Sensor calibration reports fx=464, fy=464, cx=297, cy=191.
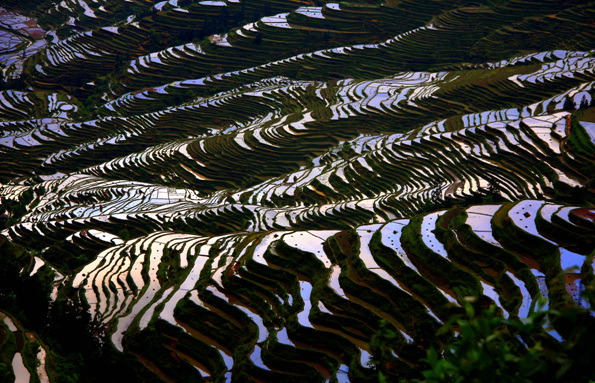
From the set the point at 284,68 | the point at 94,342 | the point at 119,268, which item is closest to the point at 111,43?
the point at 284,68

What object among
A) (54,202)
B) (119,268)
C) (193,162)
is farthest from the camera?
(193,162)

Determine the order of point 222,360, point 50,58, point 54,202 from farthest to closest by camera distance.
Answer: point 50,58 < point 54,202 < point 222,360

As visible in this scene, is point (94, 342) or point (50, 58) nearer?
point (94, 342)

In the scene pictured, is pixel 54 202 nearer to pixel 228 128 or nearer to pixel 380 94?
pixel 228 128

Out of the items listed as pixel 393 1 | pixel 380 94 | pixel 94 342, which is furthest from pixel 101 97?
pixel 94 342

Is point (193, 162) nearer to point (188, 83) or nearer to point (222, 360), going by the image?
point (188, 83)

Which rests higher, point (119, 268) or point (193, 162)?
point (193, 162)

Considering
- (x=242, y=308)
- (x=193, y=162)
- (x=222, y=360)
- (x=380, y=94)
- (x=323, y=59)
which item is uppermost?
(x=323, y=59)
